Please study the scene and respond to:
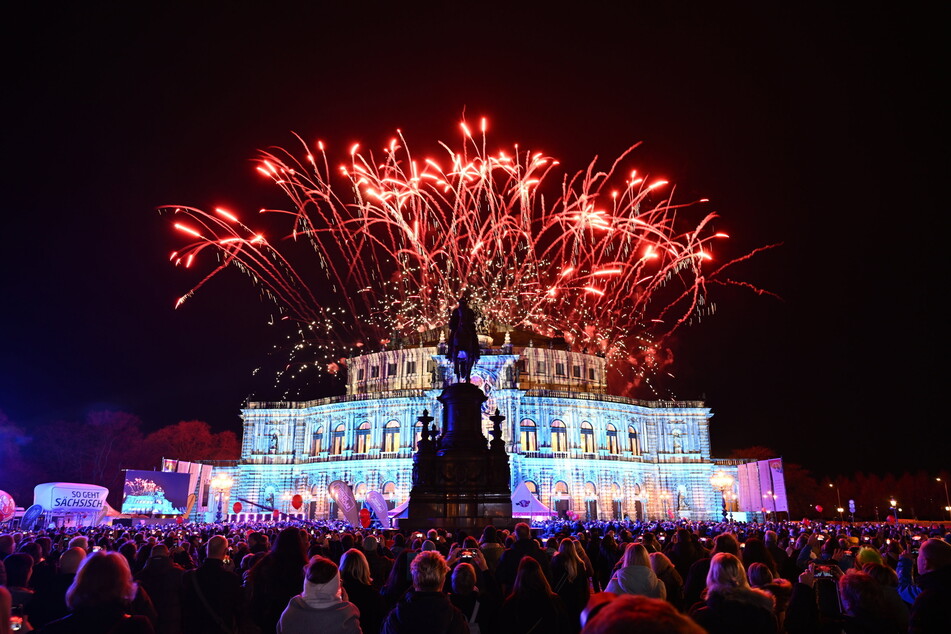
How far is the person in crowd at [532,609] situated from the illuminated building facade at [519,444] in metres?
56.3

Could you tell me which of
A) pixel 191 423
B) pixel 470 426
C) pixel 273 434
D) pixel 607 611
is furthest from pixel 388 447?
pixel 607 611

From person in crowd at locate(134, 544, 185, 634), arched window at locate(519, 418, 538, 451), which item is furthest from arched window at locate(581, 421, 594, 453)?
person in crowd at locate(134, 544, 185, 634)

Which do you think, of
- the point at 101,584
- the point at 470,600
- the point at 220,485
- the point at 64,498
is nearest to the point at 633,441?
the point at 220,485

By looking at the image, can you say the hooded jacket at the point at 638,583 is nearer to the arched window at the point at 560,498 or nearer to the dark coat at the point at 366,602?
the dark coat at the point at 366,602

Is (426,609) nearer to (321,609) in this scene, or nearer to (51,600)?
(321,609)

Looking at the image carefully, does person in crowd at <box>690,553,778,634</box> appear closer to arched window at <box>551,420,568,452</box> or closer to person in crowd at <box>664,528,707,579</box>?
person in crowd at <box>664,528,707,579</box>

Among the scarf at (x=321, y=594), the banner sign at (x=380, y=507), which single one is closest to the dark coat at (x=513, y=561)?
the scarf at (x=321, y=594)

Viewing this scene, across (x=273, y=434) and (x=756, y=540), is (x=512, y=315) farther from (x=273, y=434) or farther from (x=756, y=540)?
(x=756, y=540)

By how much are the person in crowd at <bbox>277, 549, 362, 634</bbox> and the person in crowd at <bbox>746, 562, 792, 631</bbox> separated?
12.6 ft

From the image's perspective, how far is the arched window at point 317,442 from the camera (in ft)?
234

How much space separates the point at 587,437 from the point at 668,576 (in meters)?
61.8

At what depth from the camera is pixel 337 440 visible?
232 feet

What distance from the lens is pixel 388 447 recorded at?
222ft

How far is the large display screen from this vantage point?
43.4m
